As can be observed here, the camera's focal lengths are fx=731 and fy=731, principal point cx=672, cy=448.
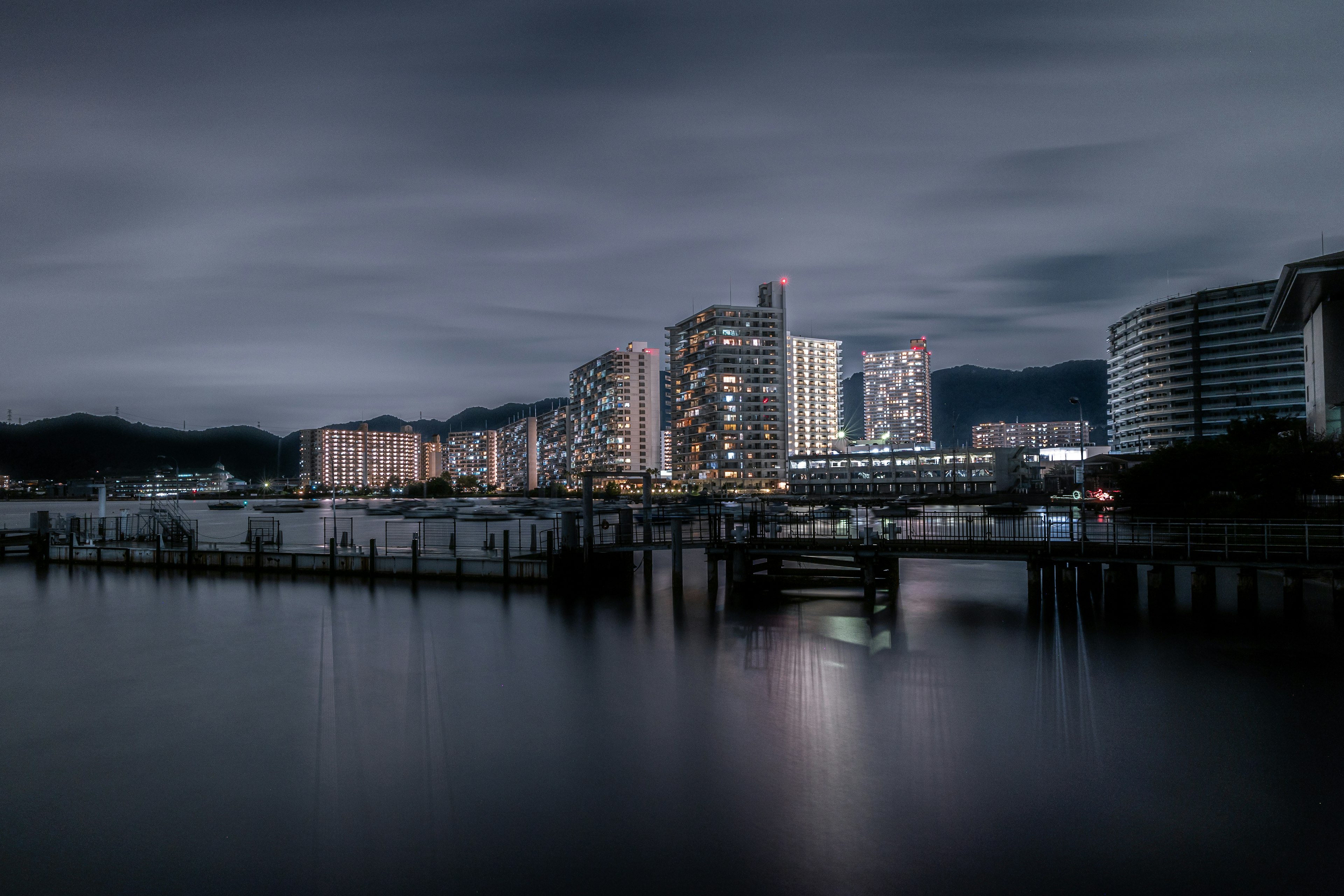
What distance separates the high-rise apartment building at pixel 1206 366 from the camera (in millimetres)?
113125

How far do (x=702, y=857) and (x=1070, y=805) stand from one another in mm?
5547

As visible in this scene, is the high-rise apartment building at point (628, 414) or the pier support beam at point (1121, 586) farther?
the high-rise apartment building at point (628, 414)

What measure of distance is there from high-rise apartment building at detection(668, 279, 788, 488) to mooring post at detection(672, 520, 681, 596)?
131 metres

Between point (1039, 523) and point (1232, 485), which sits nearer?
point (1039, 523)

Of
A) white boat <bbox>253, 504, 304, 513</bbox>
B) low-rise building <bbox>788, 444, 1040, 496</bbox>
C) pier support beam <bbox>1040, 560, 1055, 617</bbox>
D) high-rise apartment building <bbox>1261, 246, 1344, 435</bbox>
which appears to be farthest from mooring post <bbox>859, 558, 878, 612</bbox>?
white boat <bbox>253, 504, 304, 513</bbox>

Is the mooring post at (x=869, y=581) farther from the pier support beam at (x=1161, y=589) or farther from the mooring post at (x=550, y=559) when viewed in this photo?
the mooring post at (x=550, y=559)

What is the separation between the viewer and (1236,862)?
29.8 feet

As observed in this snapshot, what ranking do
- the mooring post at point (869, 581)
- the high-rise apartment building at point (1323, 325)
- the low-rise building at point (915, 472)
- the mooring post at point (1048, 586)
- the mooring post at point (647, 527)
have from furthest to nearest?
the low-rise building at point (915, 472), the high-rise apartment building at point (1323, 325), the mooring post at point (647, 527), the mooring post at point (869, 581), the mooring post at point (1048, 586)

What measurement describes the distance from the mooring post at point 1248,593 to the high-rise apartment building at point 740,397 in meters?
138

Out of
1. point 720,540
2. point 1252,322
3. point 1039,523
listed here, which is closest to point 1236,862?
point 720,540

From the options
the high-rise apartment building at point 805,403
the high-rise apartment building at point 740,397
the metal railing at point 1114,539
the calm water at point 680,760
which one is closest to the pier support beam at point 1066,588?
the metal railing at point 1114,539

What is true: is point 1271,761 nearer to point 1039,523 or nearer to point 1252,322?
point 1039,523

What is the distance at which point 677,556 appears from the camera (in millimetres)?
30688

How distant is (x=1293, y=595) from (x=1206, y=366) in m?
121
